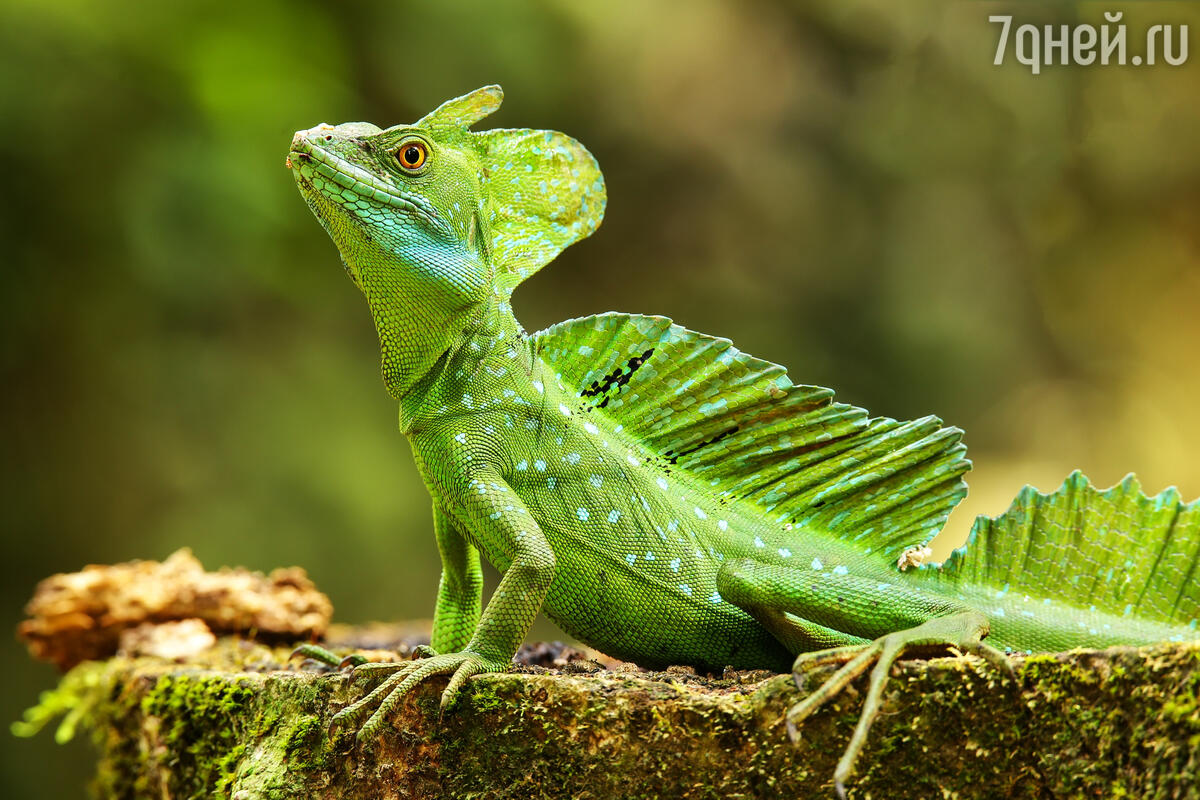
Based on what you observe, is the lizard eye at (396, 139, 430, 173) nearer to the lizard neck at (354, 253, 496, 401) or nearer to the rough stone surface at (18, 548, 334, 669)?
the lizard neck at (354, 253, 496, 401)

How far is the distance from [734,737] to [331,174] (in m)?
1.94

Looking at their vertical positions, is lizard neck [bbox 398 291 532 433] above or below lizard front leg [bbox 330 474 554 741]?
above

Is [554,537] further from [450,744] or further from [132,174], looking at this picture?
[132,174]

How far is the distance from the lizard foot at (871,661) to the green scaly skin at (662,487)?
24 cm

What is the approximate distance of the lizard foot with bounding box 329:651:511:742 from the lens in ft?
8.41

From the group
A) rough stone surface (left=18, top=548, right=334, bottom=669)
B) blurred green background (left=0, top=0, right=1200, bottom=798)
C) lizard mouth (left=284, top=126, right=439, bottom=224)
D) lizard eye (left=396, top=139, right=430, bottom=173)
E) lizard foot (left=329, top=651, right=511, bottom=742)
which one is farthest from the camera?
blurred green background (left=0, top=0, right=1200, bottom=798)

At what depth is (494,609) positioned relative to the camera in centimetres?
278

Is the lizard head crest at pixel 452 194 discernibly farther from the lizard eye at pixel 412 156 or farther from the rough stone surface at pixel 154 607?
the rough stone surface at pixel 154 607

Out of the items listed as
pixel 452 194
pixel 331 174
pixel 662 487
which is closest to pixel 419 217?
pixel 452 194

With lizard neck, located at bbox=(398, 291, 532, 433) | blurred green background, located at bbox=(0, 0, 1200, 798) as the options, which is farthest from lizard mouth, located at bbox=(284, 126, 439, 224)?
blurred green background, located at bbox=(0, 0, 1200, 798)

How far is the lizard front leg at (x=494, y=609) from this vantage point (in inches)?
102


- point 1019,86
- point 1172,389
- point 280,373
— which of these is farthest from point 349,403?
point 1172,389

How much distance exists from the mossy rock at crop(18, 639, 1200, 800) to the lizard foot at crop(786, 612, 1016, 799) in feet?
0.13

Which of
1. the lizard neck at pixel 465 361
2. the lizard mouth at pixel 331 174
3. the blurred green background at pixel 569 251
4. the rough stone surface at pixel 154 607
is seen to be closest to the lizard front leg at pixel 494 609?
the lizard neck at pixel 465 361
